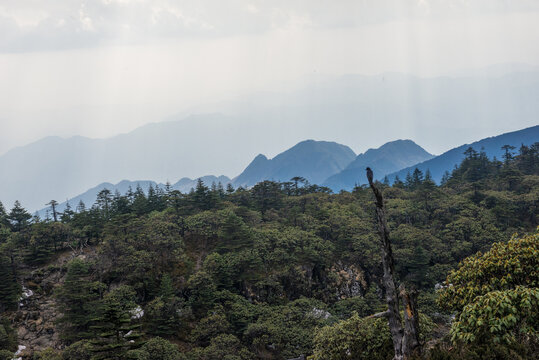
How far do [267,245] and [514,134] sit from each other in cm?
12399

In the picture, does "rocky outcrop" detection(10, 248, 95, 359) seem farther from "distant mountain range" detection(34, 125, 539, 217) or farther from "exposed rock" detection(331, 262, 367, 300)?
"distant mountain range" detection(34, 125, 539, 217)

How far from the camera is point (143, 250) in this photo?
2362 centimetres

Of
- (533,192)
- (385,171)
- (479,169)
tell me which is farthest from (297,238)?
(385,171)

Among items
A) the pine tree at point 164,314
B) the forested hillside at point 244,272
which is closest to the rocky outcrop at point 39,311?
the forested hillside at point 244,272

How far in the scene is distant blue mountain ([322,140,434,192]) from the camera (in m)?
162

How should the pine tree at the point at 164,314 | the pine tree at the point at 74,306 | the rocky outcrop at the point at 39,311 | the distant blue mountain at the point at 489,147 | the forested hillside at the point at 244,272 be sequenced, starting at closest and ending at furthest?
the forested hillside at the point at 244,272 → the pine tree at the point at 74,306 → the rocky outcrop at the point at 39,311 → the pine tree at the point at 164,314 → the distant blue mountain at the point at 489,147

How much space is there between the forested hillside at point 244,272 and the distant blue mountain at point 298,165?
146 m

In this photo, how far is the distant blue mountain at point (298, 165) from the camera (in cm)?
18275

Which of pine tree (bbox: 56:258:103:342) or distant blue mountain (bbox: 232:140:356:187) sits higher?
distant blue mountain (bbox: 232:140:356:187)

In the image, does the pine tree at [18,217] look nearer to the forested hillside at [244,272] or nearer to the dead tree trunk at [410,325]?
the forested hillside at [244,272]

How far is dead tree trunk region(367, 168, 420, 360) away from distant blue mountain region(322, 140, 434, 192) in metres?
152

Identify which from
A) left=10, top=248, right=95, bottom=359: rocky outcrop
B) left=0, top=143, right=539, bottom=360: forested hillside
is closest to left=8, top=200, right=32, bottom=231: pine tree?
left=0, top=143, right=539, bottom=360: forested hillside

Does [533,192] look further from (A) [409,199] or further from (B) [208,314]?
(B) [208,314]

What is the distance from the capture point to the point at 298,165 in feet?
619
